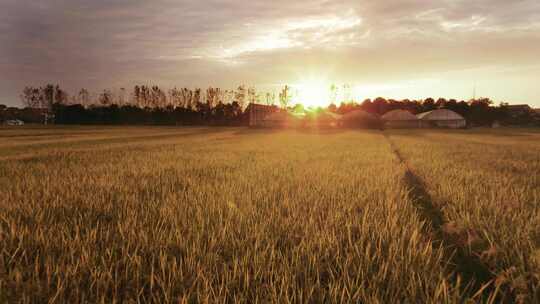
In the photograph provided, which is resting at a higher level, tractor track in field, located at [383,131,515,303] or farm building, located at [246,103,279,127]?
farm building, located at [246,103,279,127]

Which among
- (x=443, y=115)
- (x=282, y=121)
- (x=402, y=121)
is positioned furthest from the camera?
(x=443, y=115)

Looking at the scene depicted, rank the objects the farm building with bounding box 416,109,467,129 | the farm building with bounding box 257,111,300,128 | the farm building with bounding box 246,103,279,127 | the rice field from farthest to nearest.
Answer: the farm building with bounding box 416,109,467,129
the farm building with bounding box 246,103,279,127
the farm building with bounding box 257,111,300,128
the rice field

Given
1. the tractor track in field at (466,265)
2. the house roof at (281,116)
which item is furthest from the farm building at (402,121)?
the tractor track in field at (466,265)

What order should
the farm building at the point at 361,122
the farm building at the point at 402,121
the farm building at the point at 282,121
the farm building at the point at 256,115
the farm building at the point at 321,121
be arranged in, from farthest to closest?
the farm building at the point at 402,121
the farm building at the point at 256,115
the farm building at the point at 282,121
the farm building at the point at 321,121
the farm building at the point at 361,122

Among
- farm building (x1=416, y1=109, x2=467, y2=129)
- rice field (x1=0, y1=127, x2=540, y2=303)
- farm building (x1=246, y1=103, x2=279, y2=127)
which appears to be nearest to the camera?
rice field (x1=0, y1=127, x2=540, y2=303)

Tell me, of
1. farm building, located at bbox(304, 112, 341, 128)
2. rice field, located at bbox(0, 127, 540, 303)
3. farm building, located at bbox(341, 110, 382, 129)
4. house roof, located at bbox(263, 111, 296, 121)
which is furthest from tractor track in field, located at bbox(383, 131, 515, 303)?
house roof, located at bbox(263, 111, 296, 121)

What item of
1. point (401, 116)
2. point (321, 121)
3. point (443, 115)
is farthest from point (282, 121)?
point (443, 115)

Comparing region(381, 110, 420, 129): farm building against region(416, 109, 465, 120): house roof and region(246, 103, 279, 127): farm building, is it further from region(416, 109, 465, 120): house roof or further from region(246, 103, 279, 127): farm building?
region(246, 103, 279, 127): farm building

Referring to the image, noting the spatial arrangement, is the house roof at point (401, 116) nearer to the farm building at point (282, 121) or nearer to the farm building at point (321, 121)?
the farm building at point (321, 121)

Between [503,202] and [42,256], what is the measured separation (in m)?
3.96

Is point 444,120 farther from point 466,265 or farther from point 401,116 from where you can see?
point 466,265

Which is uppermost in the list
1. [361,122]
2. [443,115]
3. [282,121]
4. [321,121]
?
[443,115]

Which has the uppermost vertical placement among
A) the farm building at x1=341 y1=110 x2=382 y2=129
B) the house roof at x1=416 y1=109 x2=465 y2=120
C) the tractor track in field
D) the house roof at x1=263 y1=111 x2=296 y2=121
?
the house roof at x1=416 y1=109 x2=465 y2=120

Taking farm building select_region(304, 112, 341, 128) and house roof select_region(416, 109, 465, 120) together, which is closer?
farm building select_region(304, 112, 341, 128)
